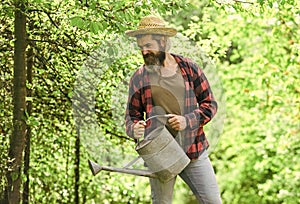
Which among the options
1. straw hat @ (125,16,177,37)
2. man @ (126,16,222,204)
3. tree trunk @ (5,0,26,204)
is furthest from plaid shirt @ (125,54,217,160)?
tree trunk @ (5,0,26,204)

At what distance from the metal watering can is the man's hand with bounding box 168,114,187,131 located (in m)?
0.09

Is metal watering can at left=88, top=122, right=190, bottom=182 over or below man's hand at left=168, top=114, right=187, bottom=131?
Result: below

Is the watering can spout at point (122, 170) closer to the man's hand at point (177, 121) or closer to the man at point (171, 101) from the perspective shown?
the man at point (171, 101)

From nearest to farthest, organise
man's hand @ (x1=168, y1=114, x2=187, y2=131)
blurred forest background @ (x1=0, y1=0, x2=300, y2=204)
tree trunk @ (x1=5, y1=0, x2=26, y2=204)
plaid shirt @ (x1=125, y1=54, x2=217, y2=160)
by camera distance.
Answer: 1. man's hand @ (x1=168, y1=114, x2=187, y2=131)
2. plaid shirt @ (x1=125, y1=54, x2=217, y2=160)
3. blurred forest background @ (x1=0, y1=0, x2=300, y2=204)
4. tree trunk @ (x1=5, y1=0, x2=26, y2=204)

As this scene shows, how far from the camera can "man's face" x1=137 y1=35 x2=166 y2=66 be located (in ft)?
12.9

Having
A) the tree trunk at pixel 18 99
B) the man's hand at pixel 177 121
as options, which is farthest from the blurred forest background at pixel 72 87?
the man's hand at pixel 177 121

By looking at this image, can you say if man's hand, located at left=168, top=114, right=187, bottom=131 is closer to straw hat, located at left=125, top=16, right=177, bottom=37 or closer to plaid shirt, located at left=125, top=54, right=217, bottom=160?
plaid shirt, located at left=125, top=54, right=217, bottom=160

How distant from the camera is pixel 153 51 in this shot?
12.9ft

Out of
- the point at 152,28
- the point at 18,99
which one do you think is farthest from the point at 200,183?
the point at 18,99

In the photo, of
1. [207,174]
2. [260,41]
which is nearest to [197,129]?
[207,174]

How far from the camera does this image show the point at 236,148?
1397cm

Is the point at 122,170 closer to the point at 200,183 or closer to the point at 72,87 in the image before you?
the point at 200,183

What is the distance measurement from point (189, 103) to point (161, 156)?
291 mm

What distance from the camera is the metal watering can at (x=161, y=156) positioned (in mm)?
3941
